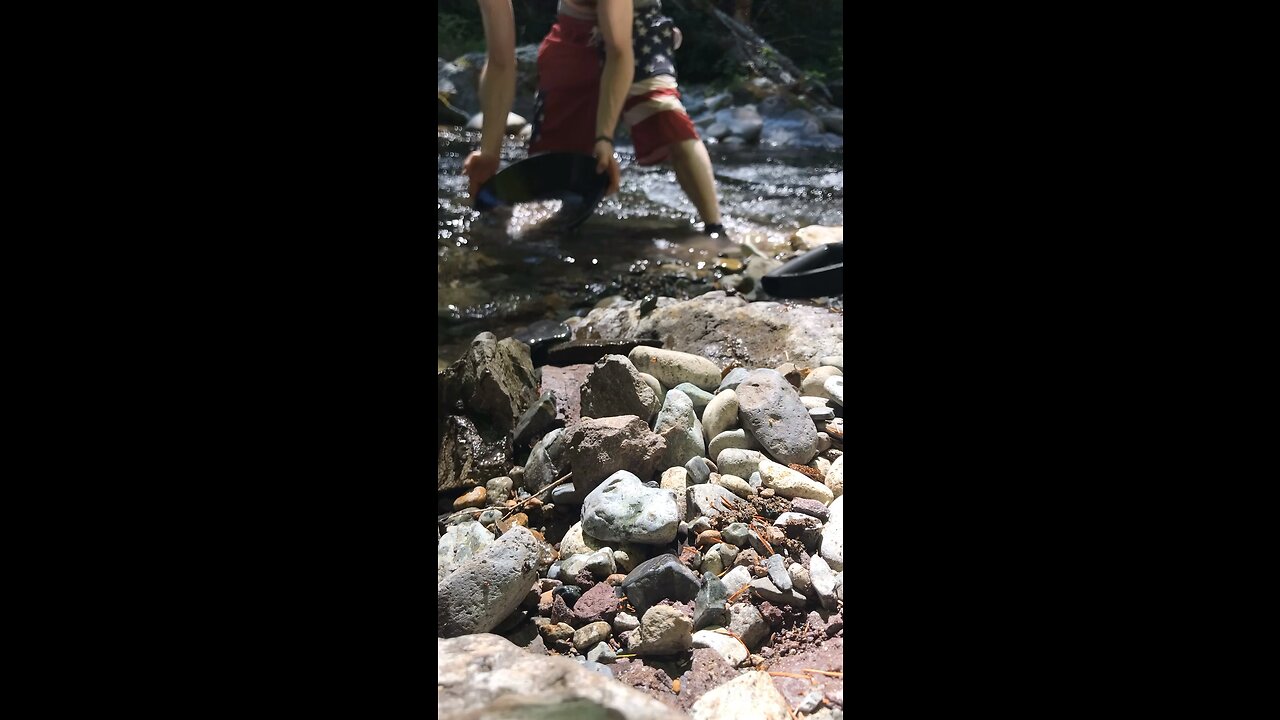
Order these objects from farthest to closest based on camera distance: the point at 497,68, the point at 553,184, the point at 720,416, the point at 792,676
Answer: the point at 553,184
the point at 497,68
the point at 720,416
the point at 792,676

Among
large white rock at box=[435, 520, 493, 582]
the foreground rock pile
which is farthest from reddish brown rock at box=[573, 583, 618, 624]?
large white rock at box=[435, 520, 493, 582]

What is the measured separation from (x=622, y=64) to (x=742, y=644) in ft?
3.81

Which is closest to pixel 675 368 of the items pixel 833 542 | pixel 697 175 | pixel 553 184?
pixel 833 542

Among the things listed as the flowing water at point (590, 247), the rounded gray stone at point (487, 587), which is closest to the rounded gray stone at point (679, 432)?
the rounded gray stone at point (487, 587)

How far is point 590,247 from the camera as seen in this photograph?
6.61ft

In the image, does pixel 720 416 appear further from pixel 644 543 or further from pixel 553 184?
pixel 553 184

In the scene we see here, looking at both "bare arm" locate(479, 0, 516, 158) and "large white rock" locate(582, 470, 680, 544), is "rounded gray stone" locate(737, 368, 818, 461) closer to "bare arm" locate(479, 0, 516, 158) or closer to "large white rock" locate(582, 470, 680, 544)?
"large white rock" locate(582, 470, 680, 544)

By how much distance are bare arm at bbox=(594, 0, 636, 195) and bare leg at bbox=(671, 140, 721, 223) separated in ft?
1.25

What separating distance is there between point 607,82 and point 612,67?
3cm

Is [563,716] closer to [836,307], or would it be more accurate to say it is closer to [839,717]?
[839,717]

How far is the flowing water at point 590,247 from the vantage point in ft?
5.59

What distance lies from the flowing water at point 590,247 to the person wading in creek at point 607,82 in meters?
0.18

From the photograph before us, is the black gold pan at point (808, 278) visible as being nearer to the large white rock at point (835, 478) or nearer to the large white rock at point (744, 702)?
the large white rock at point (835, 478)
